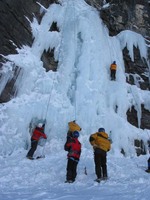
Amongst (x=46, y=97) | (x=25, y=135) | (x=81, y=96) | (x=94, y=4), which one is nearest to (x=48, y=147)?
(x=25, y=135)

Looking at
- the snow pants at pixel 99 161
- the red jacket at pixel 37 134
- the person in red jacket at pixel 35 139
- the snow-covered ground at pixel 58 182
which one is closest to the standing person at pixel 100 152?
the snow pants at pixel 99 161

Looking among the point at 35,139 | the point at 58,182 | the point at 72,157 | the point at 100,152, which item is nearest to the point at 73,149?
the point at 72,157

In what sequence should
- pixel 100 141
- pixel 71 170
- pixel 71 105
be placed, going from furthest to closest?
1. pixel 71 105
2. pixel 100 141
3. pixel 71 170

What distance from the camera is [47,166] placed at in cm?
835

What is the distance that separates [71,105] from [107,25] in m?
6.68

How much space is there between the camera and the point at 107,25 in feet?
55.1

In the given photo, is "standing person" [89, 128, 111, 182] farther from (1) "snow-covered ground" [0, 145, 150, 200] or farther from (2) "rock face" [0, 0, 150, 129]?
(2) "rock face" [0, 0, 150, 129]

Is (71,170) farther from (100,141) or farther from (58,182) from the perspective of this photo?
(100,141)

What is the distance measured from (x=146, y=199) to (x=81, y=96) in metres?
7.77

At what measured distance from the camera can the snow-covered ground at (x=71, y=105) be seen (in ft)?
22.3

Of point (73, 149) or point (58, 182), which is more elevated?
point (73, 149)

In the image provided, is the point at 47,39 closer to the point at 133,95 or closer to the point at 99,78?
the point at 99,78

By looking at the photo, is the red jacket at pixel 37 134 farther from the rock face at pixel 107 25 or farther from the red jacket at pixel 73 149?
the red jacket at pixel 73 149

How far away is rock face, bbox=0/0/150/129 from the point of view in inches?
456
